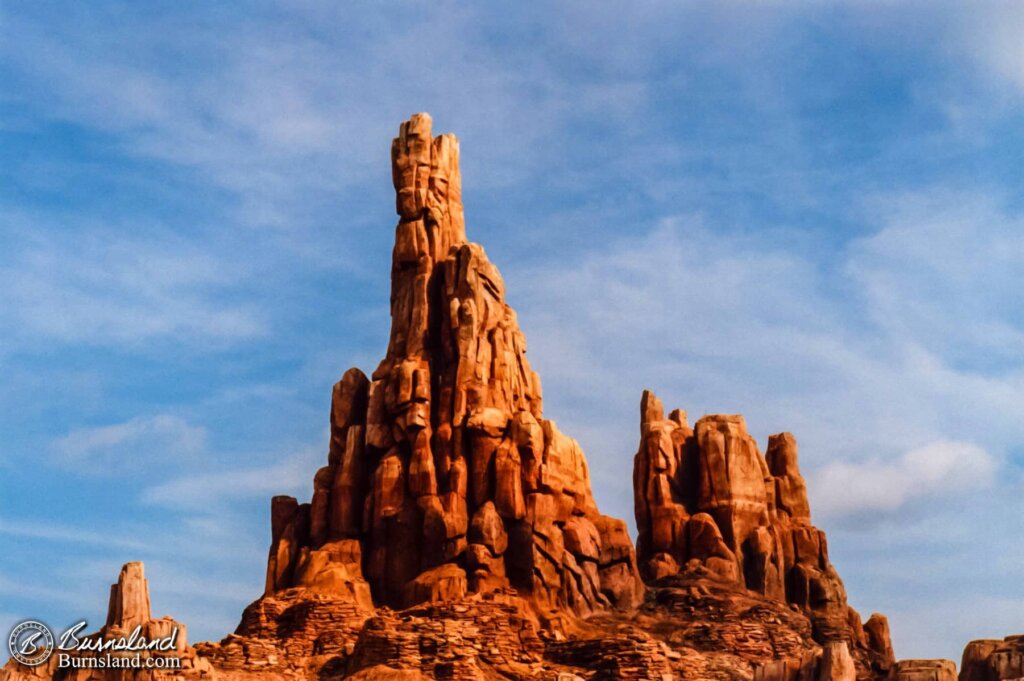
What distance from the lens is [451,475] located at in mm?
88438

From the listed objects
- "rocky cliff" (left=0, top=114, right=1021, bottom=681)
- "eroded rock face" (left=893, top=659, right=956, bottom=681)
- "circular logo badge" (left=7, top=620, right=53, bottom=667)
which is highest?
"rocky cliff" (left=0, top=114, right=1021, bottom=681)

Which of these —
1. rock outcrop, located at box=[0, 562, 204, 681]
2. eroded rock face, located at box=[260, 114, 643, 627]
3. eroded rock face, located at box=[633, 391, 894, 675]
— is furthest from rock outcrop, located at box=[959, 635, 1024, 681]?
rock outcrop, located at box=[0, 562, 204, 681]

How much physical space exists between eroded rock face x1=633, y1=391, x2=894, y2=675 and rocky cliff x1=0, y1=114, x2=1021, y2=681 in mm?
98

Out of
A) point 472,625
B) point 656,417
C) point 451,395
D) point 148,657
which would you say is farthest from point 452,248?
point 148,657

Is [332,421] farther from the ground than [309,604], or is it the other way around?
[332,421]

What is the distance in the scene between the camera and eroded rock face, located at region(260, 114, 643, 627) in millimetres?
86625

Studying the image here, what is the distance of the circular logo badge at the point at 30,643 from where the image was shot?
67.5 metres

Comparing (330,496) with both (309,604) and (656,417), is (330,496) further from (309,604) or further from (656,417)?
(656,417)

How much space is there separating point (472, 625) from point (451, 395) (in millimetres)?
12563

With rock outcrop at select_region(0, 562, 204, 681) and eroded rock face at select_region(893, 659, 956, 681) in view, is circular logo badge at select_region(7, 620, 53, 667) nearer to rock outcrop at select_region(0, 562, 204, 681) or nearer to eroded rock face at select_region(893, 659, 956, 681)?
rock outcrop at select_region(0, 562, 204, 681)

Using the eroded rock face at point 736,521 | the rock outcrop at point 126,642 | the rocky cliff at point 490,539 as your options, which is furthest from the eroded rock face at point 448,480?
the rock outcrop at point 126,642

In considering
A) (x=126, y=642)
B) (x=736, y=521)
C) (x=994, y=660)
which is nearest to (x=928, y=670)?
(x=994, y=660)

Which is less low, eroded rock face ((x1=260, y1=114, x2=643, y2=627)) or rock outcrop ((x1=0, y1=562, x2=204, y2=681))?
eroded rock face ((x1=260, y1=114, x2=643, y2=627))

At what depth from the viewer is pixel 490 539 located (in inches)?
3383
